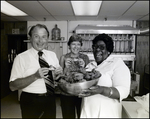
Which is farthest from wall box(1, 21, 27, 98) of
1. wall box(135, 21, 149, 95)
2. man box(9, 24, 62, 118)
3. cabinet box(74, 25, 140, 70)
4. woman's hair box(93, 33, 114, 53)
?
woman's hair box(93, 33, 114, 53)

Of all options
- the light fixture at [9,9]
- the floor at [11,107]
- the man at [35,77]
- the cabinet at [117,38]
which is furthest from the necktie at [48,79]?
the cabinet at [117,38]

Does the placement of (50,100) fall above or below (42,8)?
below

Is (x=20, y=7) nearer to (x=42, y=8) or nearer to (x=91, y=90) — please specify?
(x=42, y=8)

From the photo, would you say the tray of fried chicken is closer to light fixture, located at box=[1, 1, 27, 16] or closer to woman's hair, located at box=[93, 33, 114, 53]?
woman's hair, located at box=[93, 33, 114, 53]

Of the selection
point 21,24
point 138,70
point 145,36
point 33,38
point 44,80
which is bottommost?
point 138,70

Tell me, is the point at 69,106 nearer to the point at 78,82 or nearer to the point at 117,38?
the point at 78,82

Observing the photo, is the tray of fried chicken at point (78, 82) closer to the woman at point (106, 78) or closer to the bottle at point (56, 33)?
the woman at point (106, 78)

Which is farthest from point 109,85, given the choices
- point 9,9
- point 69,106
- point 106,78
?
point 9,9

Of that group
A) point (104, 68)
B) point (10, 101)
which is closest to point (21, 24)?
point (10, 101)
